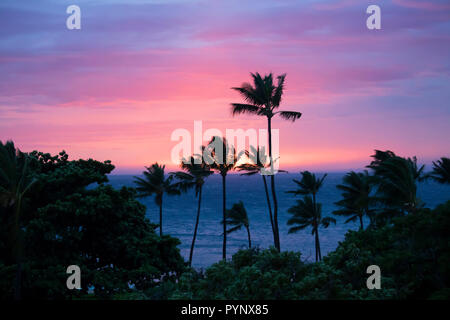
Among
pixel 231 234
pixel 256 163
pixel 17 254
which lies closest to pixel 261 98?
pixel 256 163

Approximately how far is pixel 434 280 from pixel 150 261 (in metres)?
11.2

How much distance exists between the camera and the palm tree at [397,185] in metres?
24.7

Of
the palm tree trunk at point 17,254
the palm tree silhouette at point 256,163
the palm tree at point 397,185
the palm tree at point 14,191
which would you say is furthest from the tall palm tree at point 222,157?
the palm tree trunk at point 17,254

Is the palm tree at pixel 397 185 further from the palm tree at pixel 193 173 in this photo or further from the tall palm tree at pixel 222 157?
the palm tree at pixel 193 173

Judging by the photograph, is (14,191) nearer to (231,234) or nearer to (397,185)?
(397,185)

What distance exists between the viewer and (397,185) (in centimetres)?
2489

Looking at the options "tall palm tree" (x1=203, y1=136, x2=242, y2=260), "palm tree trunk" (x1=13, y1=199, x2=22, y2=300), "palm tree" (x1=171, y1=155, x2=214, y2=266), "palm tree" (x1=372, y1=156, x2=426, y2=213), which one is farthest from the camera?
"palm tree" (x1=171, y1=155, x2=214, y2=266)

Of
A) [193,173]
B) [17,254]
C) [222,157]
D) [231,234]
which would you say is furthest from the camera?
[231,234]

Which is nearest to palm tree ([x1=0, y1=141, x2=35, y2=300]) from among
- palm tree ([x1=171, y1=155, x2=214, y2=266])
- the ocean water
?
palm tree ([x1=171, y1=155, x2=214, y2=266])

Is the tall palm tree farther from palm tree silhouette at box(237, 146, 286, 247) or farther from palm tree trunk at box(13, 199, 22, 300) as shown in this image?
palm tree trunk at box(13, 199, 22, 300)

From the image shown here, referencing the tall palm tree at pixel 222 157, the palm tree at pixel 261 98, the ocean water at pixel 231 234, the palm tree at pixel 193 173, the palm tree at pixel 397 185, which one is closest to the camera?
the palm tree at pixel 397 185

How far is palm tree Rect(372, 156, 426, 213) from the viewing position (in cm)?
2469
